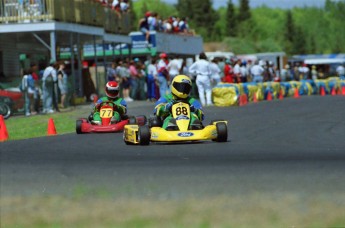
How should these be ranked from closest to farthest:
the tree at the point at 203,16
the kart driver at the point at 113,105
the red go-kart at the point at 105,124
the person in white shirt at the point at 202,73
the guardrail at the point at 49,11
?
1. the red go-kart at the point at 105,124
2. the kart driver at the point at 113,105
3. the person in white shirt at the point at 202,73
4. the guardrail at the point at 49,11
5. the tree at the point at 203,16

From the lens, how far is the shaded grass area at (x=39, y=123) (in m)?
→ 20.2

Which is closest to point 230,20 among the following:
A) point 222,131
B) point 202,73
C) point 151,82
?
point 151,82

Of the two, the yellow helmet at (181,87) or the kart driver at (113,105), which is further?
the kart driver at (113,105)

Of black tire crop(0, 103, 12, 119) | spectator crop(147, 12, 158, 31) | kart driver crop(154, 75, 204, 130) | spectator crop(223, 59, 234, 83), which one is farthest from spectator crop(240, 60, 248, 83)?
kart driver crop(154, 75, 204, 130)

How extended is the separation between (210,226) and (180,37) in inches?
1548

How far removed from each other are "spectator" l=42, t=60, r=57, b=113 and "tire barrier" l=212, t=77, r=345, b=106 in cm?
508

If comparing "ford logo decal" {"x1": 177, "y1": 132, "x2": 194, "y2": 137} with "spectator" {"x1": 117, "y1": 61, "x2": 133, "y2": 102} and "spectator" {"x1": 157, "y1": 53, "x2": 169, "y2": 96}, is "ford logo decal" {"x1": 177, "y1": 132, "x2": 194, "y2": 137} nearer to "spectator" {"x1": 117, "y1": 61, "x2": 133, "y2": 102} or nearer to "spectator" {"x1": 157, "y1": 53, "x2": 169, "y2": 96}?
"spectator" {"x1": 157, "y1": 53, "x2": 169, "y2": 96}

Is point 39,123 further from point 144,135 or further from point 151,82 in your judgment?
point 151,82

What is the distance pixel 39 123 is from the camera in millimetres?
23266

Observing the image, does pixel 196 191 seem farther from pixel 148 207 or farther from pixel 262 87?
pixel 262 87

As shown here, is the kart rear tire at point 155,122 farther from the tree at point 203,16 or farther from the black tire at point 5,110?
the tree at point 203,16

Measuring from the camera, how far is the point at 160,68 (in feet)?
105

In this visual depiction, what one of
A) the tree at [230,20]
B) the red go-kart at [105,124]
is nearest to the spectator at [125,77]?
the red go-kart at [105,124]

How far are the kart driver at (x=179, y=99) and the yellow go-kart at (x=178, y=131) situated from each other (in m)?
0.06
